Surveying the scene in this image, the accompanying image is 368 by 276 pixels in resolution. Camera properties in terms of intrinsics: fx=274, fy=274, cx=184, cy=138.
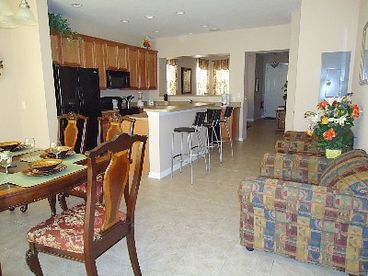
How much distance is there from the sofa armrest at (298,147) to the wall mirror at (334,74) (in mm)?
937

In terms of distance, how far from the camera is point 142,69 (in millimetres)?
6906

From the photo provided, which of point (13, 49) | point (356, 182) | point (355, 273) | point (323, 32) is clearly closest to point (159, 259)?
point (355, 273)

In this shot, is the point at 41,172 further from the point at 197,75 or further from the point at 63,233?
the point at 197,75

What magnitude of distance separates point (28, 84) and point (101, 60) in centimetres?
182

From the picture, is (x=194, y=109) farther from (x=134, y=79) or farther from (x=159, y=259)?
(x=159, y=259)

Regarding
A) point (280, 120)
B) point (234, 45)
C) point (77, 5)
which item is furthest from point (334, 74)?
point (280, 120)

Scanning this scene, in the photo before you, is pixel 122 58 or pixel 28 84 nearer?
pixel 28 84

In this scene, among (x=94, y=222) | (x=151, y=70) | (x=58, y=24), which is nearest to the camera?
(x=94, y=222)

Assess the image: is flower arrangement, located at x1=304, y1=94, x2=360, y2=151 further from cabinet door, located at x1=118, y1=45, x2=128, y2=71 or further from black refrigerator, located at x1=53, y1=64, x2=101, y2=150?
cabinet door, located at x1=118, y1=45, x2=128, y2=71

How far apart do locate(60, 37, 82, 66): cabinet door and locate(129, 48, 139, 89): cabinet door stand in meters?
1.51

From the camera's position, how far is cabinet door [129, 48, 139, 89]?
6.48 meters

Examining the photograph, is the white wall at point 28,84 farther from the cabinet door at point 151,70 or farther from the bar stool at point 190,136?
the cabinet door at point 151,70

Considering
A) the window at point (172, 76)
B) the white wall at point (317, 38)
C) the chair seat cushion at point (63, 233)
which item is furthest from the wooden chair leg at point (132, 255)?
the window at point (172, 76)

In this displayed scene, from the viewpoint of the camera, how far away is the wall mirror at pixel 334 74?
12.0 ft
